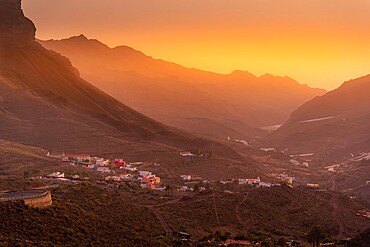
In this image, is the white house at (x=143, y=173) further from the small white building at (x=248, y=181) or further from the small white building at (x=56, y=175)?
the small white building at (x=56, y=175)

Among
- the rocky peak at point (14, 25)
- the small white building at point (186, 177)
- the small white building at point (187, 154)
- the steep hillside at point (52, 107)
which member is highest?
the rocky peak at point (14, 25)

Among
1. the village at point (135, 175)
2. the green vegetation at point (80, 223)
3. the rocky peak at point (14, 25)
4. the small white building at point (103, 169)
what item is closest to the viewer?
the green vegetation at point (80, 223)

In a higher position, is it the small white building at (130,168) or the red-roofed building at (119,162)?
the red-roofed building at (119,162)

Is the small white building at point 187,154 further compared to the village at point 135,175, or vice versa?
the small white building at point 187,154

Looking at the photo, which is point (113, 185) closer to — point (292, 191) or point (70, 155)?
point (292, 191)

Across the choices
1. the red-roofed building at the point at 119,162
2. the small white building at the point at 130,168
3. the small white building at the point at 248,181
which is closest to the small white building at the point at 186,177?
the small white building at the point at 130,168

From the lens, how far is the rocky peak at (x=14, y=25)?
423ft

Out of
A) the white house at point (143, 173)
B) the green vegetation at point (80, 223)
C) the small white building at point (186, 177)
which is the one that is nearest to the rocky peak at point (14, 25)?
the white house at point (143, 173)

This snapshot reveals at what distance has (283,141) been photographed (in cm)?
18550

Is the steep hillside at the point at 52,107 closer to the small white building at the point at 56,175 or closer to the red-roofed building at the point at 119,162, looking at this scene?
the red-roofed building at the point at 119,162

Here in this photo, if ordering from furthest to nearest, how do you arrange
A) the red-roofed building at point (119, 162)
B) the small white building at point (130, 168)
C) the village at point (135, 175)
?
the red-roofed building at point (119, 162)
the small white building at point (130, 168)
the village at point (135, 175)

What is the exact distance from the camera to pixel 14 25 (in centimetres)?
13000

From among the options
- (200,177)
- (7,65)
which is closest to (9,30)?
(7,65)

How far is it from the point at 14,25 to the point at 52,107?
2890cm
